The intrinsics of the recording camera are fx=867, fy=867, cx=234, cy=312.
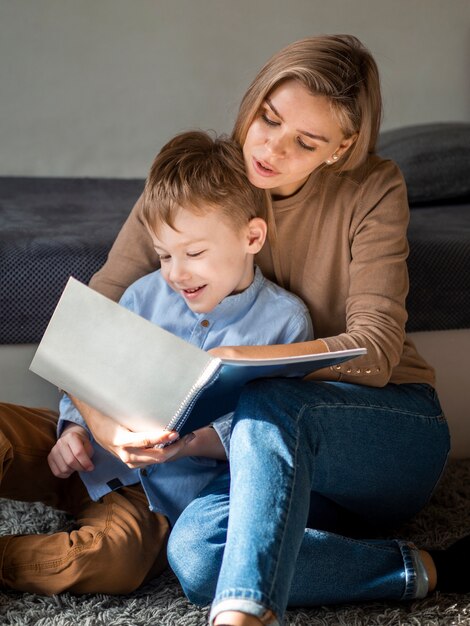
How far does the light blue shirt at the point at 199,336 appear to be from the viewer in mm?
1344

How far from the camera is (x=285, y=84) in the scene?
51.4 inches

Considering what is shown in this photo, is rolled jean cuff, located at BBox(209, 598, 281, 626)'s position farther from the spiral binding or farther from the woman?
the spiral binding

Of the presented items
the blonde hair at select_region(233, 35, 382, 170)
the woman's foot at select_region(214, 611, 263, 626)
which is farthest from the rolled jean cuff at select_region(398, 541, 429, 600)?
the blonde hair at select_region(233, 35, 382, 170)

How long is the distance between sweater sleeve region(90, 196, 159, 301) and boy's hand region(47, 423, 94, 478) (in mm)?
252

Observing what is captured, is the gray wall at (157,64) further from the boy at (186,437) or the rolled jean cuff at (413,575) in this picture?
the rolled jean cuff at (413,575)

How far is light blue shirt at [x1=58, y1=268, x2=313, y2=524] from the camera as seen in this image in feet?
4.41

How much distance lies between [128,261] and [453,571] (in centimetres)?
72

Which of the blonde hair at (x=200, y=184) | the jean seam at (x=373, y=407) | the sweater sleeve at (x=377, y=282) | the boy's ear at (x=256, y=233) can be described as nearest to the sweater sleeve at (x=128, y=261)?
the blonde hair at (x=200, y=184)

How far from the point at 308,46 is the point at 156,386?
1.91ft

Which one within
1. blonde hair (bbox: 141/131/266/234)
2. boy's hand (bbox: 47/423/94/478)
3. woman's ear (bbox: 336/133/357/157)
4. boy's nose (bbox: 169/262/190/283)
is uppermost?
woman's ear (bbox: 336/133/357/157)

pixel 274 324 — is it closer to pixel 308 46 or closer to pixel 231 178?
pixel 231 178

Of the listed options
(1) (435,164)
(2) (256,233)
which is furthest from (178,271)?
(1) (435,164)

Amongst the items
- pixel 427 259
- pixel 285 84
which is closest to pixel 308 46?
pixel 285 84

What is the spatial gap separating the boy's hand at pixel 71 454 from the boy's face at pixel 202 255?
0.27 m
